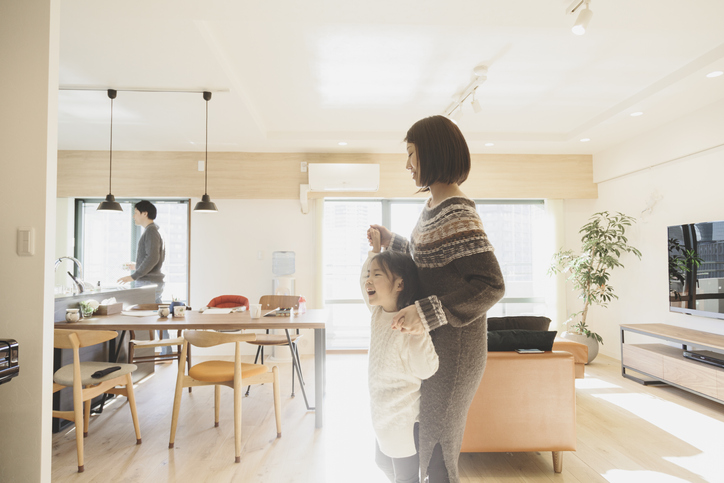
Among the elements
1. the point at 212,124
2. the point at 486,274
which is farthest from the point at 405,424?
the point at 212,124

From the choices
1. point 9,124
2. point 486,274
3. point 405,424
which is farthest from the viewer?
point 9,124

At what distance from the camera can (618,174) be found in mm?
4906

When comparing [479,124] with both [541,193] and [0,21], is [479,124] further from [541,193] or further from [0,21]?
[0,21]

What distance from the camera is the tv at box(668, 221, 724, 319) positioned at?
3553 mm

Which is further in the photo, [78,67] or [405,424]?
[78,67]

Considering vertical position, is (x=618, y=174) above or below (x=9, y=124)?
above

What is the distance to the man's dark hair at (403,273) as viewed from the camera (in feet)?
3.86

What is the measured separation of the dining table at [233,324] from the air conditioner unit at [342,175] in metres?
2.29

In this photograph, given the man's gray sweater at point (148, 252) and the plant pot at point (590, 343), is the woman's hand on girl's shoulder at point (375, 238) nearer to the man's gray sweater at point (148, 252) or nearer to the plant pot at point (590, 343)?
the man's gray sweater at point (148, 252)

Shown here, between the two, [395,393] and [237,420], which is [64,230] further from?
[395,393]

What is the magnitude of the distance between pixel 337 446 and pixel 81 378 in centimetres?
162

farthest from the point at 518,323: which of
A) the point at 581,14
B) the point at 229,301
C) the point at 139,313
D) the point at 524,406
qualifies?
the point at 139,313

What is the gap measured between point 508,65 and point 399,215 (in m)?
2.76

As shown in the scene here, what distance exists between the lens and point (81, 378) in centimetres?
252
